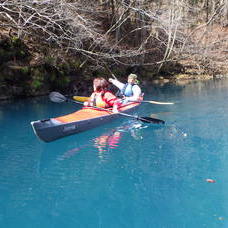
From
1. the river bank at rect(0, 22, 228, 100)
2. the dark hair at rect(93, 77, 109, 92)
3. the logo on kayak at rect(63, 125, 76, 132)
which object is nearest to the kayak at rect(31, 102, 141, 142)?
the logo on kayak at rect(63, 125, 76, 132)

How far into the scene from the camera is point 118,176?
4887 millimetres

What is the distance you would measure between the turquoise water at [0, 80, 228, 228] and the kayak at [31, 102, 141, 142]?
0.24 m

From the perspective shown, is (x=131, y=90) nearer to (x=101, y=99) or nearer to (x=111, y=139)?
(x=101, y=99)

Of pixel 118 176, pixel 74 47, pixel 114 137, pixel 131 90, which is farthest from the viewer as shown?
pixel 74 47

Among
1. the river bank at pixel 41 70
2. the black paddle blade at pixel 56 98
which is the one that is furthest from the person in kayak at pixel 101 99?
the river bank at pixel 41 70

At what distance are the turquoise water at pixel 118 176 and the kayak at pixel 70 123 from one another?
24 centimetres

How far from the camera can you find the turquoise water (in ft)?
12.1

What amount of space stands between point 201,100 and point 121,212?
8706 millimetres

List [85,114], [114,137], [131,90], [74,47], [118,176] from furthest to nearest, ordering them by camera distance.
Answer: [74,47] < [131,90] < [85,114] < [114,137] < [118,176]

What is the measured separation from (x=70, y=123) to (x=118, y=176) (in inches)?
84.0

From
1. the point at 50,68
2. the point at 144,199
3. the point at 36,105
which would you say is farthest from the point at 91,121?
the point at 50,68

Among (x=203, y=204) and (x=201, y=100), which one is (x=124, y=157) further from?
(x=201, y=100)

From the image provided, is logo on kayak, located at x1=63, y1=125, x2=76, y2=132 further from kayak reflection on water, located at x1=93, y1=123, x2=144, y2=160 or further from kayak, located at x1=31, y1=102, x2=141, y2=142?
kayak reflection on water, located at x1=93, y1=123, x2=144, y2=160

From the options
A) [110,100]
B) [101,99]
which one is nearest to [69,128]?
[101,99]
